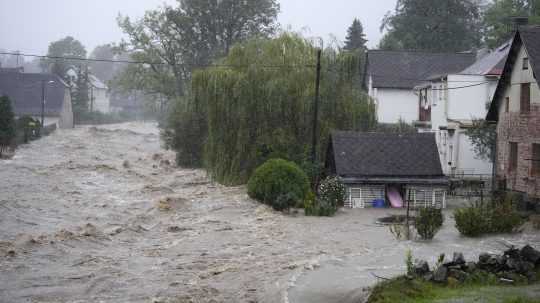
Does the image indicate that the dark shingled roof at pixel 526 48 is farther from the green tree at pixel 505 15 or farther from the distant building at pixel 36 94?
the distant building at pixel 36 94

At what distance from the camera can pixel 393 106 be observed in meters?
51.3

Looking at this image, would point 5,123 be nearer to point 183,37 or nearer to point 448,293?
point 183,37

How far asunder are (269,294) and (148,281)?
11.5 ft

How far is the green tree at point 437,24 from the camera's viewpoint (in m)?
71.0

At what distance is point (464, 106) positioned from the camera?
40250mm

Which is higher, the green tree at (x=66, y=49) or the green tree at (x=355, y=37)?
the green tree at (x=66, y=49)

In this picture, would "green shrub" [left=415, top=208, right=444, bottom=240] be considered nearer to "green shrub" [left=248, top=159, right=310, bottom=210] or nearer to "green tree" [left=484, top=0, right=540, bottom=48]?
"green shrub" [left=248, top=159, right=310, bottom=210]

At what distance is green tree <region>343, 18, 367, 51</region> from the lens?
76.8 m

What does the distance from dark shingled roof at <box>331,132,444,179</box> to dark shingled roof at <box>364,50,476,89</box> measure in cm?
1773

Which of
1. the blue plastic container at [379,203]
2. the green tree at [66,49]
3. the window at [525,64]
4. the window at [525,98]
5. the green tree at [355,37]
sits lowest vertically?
the blue plastic container at [379,203]

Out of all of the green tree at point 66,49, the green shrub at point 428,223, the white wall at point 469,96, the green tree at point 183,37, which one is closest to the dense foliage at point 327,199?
the green shrub at point 428,223

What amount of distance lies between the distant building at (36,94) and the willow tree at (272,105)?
166 ft

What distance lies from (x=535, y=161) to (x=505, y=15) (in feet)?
121

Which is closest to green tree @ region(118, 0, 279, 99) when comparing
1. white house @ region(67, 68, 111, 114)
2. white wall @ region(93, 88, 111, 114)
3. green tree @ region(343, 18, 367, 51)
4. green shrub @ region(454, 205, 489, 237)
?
green tree @ region(343, 18, 367, 51)
